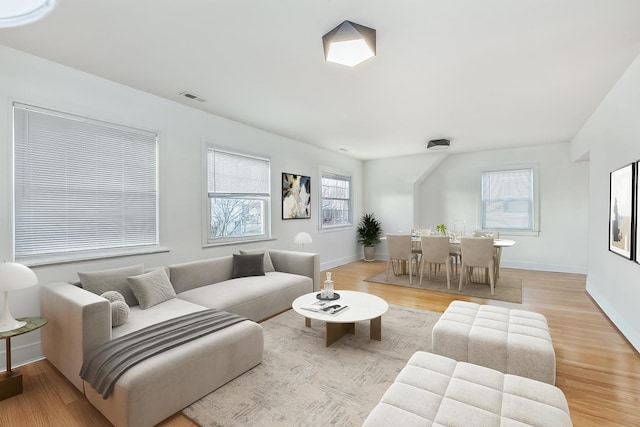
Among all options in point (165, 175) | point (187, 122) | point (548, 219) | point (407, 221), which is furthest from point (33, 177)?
point (548, 219)

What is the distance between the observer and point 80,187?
296 centimetres

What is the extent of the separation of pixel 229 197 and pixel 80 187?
6.01 ft

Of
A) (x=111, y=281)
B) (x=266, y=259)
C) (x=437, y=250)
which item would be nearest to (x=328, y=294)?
(x=266, y=259)

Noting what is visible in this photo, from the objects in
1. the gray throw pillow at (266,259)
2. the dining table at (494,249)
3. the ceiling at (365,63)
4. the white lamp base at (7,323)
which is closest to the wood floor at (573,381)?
the white lamp base at (7,323)

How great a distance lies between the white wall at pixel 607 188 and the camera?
111 inches

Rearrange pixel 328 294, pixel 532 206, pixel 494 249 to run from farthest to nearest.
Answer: pixel 532 206
pixel 494 249
pixel 328 294

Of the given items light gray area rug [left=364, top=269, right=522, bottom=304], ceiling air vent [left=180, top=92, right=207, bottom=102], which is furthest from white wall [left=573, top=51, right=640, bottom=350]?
ceiling air vent [left=180, top=92, right=207, bottom=102]

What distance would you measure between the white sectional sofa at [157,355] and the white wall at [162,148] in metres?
0.42

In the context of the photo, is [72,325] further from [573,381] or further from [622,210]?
[622,210]

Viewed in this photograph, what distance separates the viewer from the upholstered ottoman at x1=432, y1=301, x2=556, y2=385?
2062mm

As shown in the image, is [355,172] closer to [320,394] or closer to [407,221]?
[407,221]

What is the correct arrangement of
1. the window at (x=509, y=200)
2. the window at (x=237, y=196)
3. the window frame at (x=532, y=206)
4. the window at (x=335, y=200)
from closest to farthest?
the window at (x=237, y=196) < the window frame at (x=532, y=206) < the window at (x=509, y=200) < the window at (x=335, y=200)

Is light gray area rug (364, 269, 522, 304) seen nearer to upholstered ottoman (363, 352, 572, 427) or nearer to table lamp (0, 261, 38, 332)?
upholstered ottoman (363, 352, 572, 427)

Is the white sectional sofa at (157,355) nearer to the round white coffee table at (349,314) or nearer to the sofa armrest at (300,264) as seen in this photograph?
the round white coffee table at (349,314)
